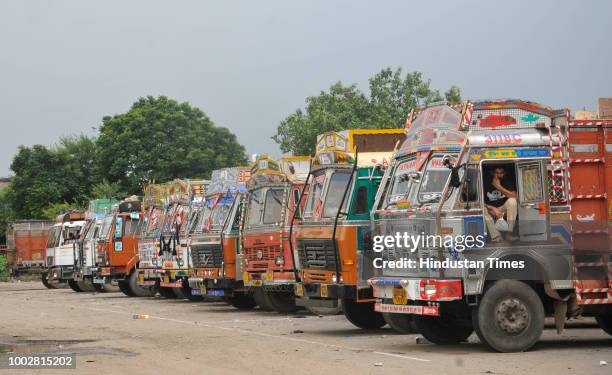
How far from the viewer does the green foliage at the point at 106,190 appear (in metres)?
60.4

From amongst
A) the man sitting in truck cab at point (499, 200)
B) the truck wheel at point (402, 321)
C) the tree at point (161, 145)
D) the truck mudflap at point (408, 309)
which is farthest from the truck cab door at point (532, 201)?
the tree at point (161, 145)

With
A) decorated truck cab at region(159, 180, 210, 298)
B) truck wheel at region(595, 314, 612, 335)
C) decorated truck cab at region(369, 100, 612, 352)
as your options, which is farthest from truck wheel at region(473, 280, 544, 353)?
decorated truck cab at region(159, 180, 210, 298)

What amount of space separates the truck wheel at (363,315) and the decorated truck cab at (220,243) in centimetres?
541

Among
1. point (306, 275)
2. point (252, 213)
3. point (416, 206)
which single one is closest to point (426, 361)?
point (416, 206)

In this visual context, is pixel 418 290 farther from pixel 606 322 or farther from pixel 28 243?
pixel 28 243

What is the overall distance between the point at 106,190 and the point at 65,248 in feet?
74.5

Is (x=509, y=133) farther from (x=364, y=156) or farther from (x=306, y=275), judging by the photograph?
(x=306, y=275)

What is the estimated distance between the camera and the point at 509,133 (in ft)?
44.8

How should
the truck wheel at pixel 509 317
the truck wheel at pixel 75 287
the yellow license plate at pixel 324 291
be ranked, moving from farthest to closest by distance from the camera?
the truck wheel at pixel 75 287 → the yellow license plate at pixel 324 291 → the truck wheel at pixel 509 317

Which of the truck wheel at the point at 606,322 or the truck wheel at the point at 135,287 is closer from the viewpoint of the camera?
the truck wheel at the point at 606,322

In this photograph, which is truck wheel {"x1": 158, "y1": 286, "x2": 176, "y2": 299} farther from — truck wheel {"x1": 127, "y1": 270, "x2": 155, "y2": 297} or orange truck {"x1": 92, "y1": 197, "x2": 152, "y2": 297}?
truck wheel {"x1": 127, "y1": 270, "x2": 155, "y2": 297}

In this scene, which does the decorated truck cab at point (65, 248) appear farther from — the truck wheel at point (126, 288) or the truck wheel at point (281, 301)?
the truck wheel at point (281, 301)

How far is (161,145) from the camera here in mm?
62812

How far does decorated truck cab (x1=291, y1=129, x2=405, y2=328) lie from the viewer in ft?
54.2
